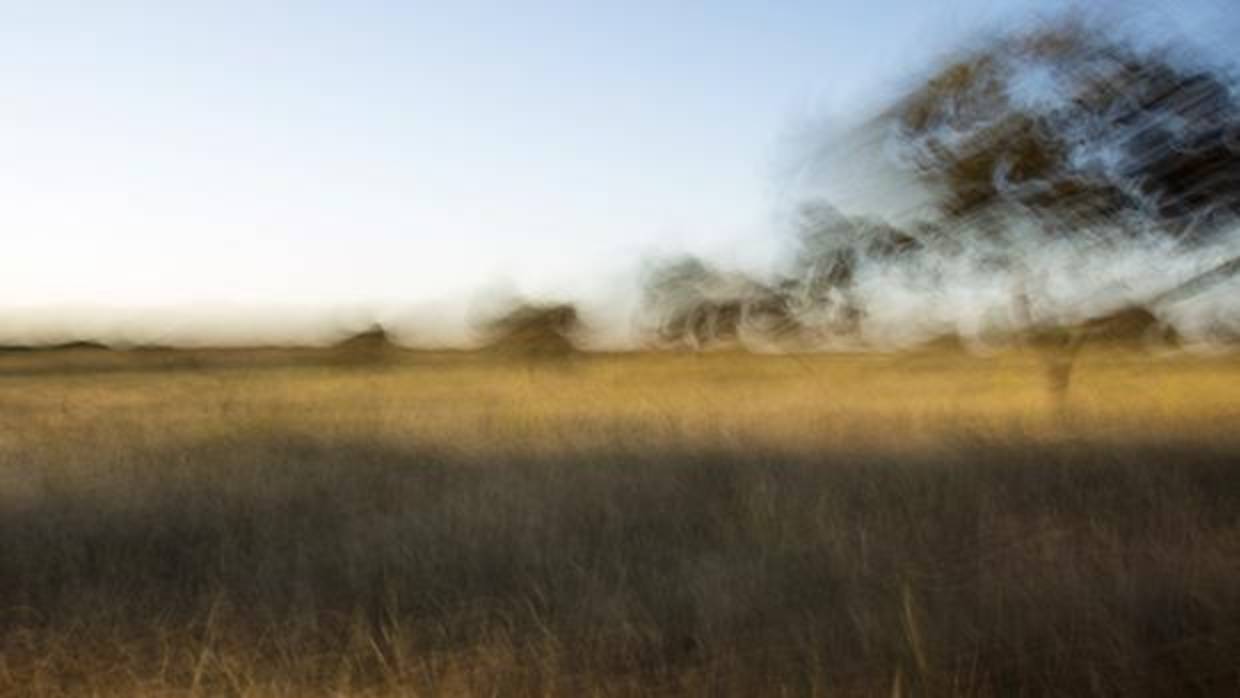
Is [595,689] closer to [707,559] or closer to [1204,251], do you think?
[707,559]

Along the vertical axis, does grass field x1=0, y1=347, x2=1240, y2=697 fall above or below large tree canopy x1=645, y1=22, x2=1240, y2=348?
below

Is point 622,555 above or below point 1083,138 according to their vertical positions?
below

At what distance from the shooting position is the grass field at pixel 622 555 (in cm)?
443

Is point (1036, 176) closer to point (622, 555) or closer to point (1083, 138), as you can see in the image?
point (1083, 138)

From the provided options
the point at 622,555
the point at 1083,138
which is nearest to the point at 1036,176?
the point at 1083,138

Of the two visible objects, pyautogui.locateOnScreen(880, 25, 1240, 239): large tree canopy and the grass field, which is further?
pyautogui.locateOnScreen(880, 25, 1240, 239): large tree canopy

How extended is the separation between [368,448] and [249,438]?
1.21 meters

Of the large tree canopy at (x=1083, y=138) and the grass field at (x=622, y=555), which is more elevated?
the large tree canopy at (x=1083, y=138)

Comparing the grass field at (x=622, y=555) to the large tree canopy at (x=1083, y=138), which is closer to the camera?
the grass field at (x=622, y=555)

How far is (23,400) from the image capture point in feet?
55.1

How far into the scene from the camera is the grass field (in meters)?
4.43

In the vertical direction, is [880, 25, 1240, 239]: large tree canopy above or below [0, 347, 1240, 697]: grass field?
above

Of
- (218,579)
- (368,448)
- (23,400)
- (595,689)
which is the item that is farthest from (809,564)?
(23,400)

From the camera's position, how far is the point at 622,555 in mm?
6211
